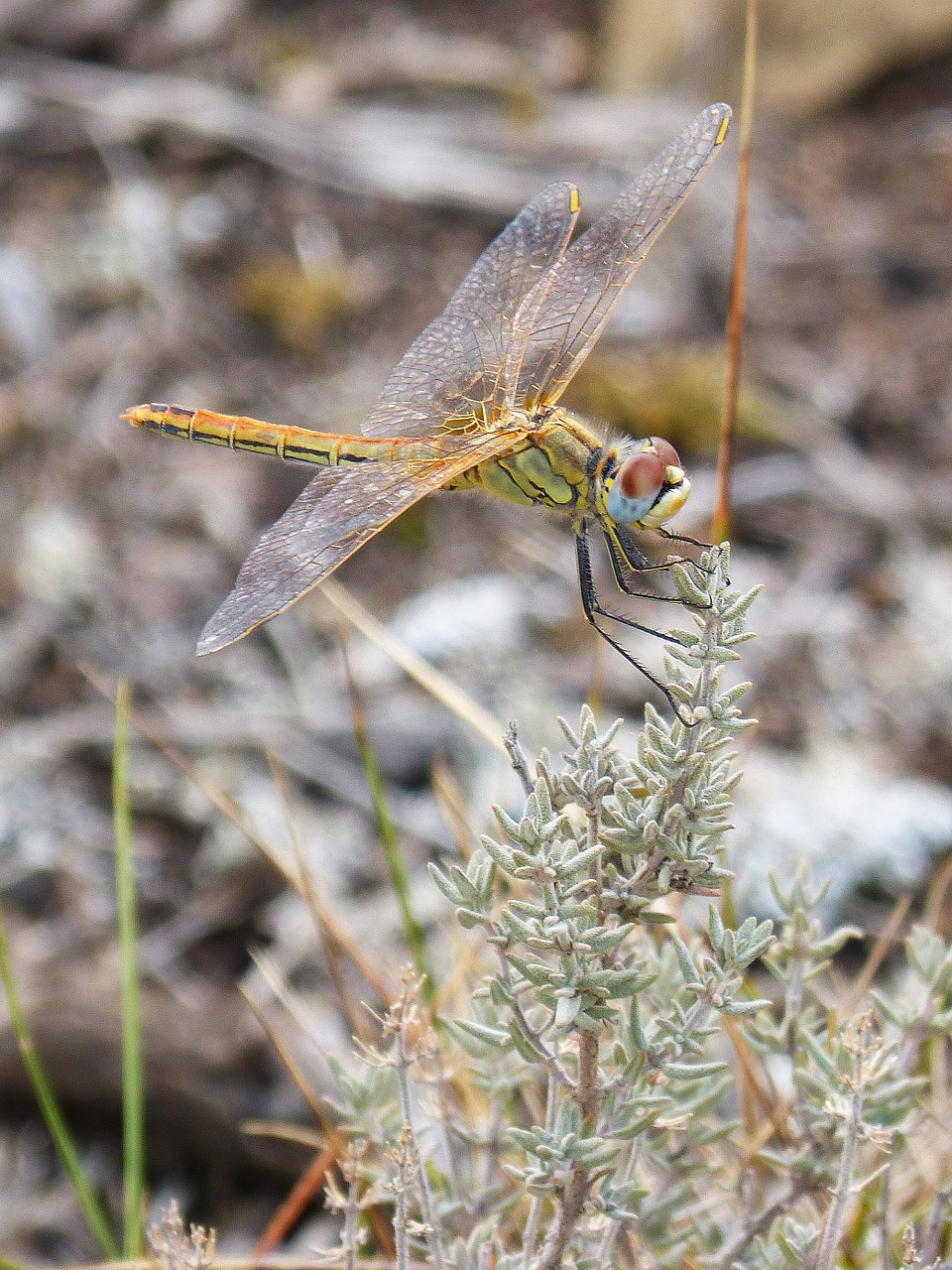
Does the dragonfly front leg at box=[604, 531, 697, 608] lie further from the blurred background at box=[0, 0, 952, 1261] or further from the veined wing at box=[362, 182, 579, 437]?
the veined wing at box=[362, 182, 579, 437]

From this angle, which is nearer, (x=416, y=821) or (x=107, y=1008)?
(x=107, y=1008)

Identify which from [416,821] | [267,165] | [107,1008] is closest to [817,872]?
[416,821]

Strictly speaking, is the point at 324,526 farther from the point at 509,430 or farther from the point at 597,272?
the point at 597,272

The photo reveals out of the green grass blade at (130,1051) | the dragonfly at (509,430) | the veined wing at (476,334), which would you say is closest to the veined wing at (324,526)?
the dragonfly at (509,430)

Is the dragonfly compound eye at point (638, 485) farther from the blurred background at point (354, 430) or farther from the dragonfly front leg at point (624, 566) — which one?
the blurred background at point (354, 430)

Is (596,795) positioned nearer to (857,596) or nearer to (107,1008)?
(107,1008)

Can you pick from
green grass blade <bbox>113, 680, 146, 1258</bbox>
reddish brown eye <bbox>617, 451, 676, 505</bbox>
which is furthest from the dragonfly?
green grass blade <bbox>113, 680, 146, 1258</bbox>
